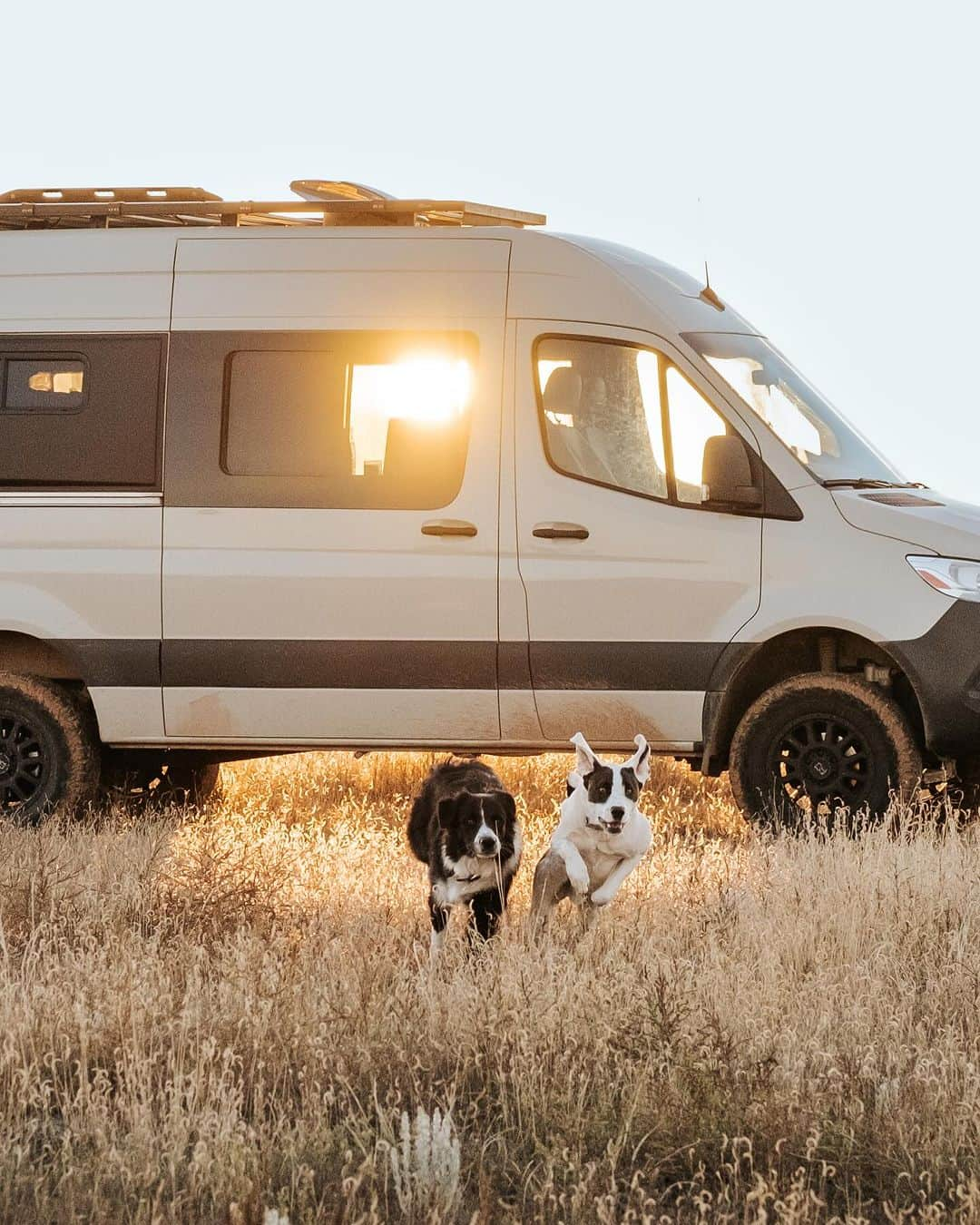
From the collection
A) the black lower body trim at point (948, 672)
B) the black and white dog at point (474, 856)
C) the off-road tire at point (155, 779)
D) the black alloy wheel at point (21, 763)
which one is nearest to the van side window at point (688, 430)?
the black lower body trim at point (948, 672)

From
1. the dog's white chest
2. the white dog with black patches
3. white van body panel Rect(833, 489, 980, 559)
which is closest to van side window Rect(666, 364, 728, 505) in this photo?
white van body panel Rect(833, 489, 980, 559)

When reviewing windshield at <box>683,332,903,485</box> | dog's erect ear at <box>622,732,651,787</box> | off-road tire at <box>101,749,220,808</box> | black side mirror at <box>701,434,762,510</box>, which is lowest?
off-road tire at <box>101,749,220,808</box>

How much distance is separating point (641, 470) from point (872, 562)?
1083 millimetres

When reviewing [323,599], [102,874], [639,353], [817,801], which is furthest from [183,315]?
[817,801]

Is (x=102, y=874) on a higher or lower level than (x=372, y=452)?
lower

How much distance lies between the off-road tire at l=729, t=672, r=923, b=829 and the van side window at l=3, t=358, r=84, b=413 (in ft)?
11.6

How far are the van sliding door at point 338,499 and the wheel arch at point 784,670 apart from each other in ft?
3.29

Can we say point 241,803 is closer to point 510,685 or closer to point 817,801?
point 510,685

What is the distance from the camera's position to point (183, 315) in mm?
9133

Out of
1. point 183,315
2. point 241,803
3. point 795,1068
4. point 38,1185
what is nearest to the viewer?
point 38,1185

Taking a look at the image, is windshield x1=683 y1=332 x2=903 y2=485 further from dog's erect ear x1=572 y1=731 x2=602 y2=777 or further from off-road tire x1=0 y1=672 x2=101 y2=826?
off-road tire x1=0 y1=672 x2=101 y2=826

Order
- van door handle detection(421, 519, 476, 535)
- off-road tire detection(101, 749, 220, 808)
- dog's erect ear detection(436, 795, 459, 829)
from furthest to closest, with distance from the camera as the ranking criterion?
1. off-road tire detection(101, 749, 220, 808)
2. van door handle detection(421, 519, 476, 535)
3. dog's erect ear detection(436, 795, 459, 829)

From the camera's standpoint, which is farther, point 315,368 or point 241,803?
point 241,803

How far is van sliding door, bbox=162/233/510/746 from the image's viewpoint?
8.76m
